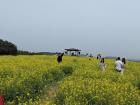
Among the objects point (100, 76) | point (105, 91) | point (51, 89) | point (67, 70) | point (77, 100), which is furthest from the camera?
point (67, 70)

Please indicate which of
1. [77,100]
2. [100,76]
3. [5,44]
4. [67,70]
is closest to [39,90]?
[77,100]

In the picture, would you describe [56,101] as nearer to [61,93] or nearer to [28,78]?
[61,93]

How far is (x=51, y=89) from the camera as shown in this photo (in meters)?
24.4

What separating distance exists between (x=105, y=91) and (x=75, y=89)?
1.11 metres

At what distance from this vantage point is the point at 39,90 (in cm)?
2238

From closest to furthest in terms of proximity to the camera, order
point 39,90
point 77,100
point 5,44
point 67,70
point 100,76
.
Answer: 1. point 77,100
2. point 39,90
3. point 100,76
4. point 67,70
5. point 5,44

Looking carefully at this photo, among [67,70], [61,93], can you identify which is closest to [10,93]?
[61,93]

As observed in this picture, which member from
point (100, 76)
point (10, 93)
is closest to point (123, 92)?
point (10, 93)

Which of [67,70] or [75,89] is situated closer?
[75,89]

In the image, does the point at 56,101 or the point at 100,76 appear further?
the point at 100,76

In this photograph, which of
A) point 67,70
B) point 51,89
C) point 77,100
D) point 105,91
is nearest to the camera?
point 77,100

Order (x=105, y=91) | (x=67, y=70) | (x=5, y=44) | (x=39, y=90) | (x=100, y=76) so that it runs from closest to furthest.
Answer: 1. (x=105, y=91)
2. (x=39, y=90)
3. (x=100, y=76)
4. (x=67, y=70)
5. (x=5, y=44)

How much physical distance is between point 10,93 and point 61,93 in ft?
6.95

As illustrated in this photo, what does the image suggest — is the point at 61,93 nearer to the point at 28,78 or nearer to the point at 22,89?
the point at 22,89
